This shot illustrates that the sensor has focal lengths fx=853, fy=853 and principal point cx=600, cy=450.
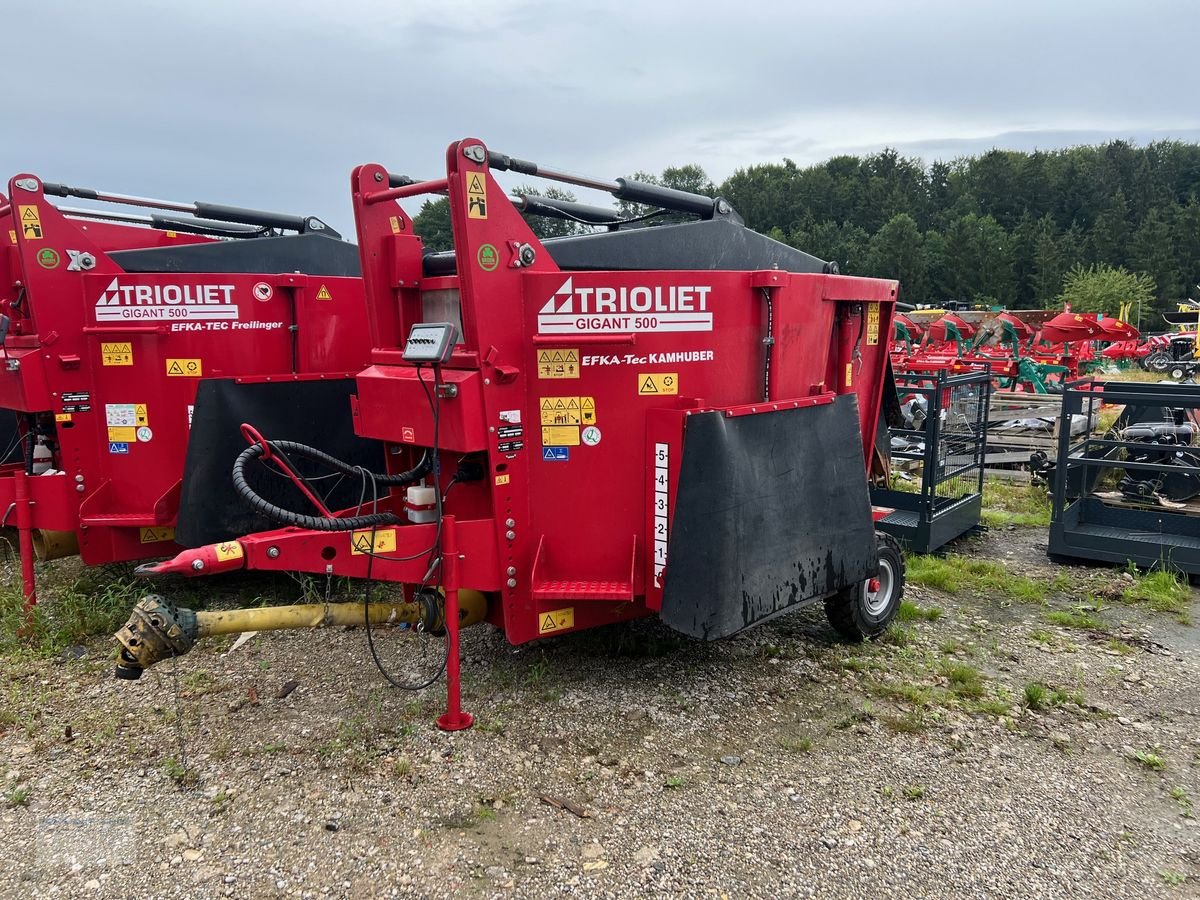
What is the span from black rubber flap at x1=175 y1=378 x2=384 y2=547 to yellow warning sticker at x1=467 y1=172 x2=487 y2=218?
2126 millimetres

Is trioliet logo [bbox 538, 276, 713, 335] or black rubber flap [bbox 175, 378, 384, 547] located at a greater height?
trioliet logo [bbox 538, 276, 713, 335]

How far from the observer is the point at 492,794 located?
341 centimetres

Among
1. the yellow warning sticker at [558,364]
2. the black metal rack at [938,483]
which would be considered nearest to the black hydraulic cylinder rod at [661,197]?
the yellow warning sticker at [558,364]

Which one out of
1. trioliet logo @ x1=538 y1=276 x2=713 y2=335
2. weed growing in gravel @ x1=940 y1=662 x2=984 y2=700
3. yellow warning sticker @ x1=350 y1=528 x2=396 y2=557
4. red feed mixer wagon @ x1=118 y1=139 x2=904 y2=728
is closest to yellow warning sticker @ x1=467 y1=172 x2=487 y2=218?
red feed mixer wagon @ x1=118 y1=139 x2=904 y2=728

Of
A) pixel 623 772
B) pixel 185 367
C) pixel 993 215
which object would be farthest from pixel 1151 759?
pixel 993 215

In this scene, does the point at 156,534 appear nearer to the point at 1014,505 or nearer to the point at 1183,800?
the point at 1183,800

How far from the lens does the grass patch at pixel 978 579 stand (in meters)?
5.94

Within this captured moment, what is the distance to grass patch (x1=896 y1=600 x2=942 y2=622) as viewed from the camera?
5373 mm

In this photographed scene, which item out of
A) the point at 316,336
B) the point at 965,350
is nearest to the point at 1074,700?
the point at 316,336

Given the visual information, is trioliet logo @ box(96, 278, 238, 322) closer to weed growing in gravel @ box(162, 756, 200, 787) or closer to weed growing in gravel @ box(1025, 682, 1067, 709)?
weed growing in gravel @ box(162, 756, 200, 787)

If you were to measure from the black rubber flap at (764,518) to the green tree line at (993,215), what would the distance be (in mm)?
42325

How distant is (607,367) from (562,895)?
2104 mm

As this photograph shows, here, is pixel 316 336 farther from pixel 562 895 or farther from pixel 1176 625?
pixel 1176 625

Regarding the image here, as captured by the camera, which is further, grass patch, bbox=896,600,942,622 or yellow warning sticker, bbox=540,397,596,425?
grass patch, bbox=896,600,942,622
